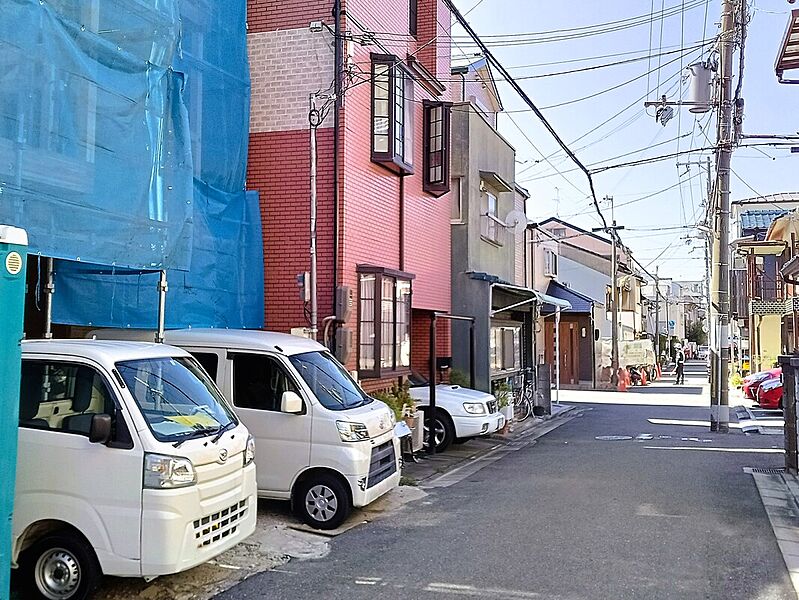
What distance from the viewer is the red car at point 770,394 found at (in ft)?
82.4

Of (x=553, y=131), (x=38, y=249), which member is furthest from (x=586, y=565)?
(x=553, y=131)

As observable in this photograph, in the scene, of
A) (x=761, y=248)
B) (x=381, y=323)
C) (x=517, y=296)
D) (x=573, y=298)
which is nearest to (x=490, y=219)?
(x=517, y=296)

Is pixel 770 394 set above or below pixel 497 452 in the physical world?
above

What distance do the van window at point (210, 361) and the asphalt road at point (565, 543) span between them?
2.43m

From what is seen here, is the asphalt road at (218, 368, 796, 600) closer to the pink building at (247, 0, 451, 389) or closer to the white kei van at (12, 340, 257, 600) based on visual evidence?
the white kei van at (12, 340, 257, 600)

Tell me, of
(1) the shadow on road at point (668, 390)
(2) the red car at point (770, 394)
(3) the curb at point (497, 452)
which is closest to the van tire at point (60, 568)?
(3) the curb at point (497, 452)

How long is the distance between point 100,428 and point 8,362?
1.06 meters

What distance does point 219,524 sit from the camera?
6.39 metres

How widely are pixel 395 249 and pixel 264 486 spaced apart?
23.6ft

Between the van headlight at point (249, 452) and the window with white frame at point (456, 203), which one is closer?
the van headlight at point (249, 452)

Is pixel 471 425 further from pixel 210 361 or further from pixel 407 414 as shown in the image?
pixel 210 361

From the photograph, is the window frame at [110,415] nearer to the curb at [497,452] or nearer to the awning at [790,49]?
the curb at [497,452]

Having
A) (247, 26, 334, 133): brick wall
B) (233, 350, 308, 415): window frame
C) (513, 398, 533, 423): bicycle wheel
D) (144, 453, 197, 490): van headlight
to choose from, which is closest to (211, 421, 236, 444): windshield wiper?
(144, 453, 197, 490): van headlight

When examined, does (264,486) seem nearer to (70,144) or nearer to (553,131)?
(70,144)
